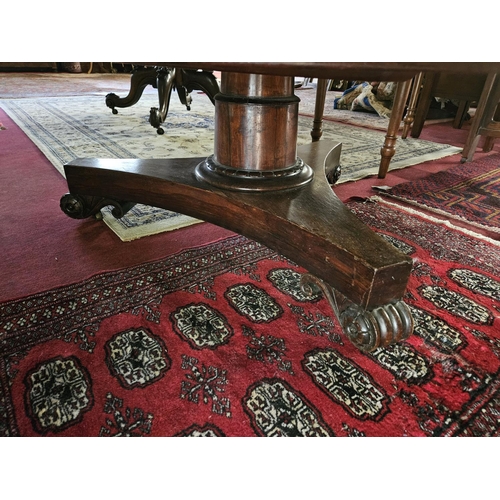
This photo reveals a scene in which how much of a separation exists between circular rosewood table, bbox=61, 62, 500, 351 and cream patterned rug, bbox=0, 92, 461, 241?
0.46 feet

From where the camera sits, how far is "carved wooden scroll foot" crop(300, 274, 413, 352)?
548mm

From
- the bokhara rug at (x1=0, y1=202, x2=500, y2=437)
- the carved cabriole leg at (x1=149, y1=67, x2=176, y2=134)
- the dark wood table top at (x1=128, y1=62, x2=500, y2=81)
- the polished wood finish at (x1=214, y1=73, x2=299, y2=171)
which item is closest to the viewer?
the dark wood table top at (x1=128, y1=62, x2=500, y2=81)

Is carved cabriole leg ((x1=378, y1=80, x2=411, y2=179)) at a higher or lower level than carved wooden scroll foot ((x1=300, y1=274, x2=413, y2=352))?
higher

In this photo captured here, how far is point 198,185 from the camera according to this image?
76 centimetres

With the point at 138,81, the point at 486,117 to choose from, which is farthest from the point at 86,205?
the point at 486,117

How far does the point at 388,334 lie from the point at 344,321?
7cm

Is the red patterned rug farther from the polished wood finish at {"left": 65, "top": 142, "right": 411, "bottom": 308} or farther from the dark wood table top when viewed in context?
the dark wood table top

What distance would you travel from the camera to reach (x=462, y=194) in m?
1.34

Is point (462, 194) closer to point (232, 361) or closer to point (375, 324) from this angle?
point (375, 324)

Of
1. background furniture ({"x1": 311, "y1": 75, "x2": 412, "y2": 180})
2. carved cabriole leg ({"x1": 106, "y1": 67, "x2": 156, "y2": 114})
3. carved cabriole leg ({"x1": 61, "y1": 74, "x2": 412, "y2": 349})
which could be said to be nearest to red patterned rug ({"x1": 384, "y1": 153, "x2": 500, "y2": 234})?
background furniture ({"x1": 311, "y1": 75, "x2": 412, "y2": 180})

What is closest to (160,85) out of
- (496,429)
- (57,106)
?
(57,106)
